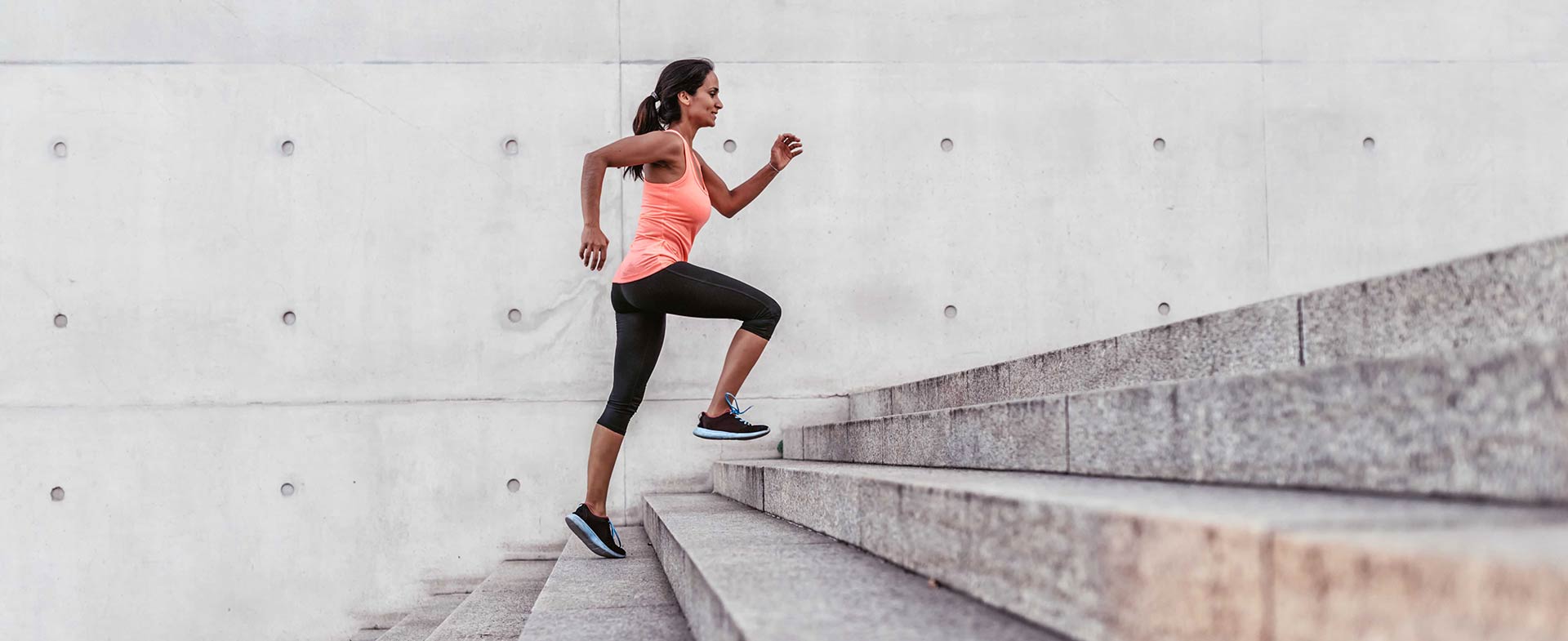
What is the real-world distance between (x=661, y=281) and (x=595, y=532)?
2.56ft

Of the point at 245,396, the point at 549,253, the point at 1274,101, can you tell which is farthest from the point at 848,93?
the point at 245,396

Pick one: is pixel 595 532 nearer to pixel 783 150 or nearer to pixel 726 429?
pixel 726 429

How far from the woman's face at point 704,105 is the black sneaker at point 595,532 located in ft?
4.04

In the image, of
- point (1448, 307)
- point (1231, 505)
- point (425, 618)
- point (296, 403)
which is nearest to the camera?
point (1231, 505)

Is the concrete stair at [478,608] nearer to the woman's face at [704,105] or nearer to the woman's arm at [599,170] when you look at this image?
the woman's arm at [599,170]

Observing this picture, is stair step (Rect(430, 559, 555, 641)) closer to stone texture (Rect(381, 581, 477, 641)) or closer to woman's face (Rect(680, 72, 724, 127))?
stone texture (Rect(381, 581, 477, 641))

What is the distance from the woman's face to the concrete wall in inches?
65.3

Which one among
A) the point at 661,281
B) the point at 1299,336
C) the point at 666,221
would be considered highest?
the point at 666,221

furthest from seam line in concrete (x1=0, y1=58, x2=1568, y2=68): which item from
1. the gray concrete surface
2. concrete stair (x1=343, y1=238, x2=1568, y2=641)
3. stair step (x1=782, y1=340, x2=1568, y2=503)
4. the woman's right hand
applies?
stair step (x1=782, y1=340, x2=1568, y2=503)

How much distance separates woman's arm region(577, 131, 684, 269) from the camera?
310 cm

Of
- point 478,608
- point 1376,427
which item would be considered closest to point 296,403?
point 478,608

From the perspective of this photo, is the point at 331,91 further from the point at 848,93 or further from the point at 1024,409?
the point at 1024,409

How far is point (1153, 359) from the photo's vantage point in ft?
7.70

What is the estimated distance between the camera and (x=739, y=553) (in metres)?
2.12
